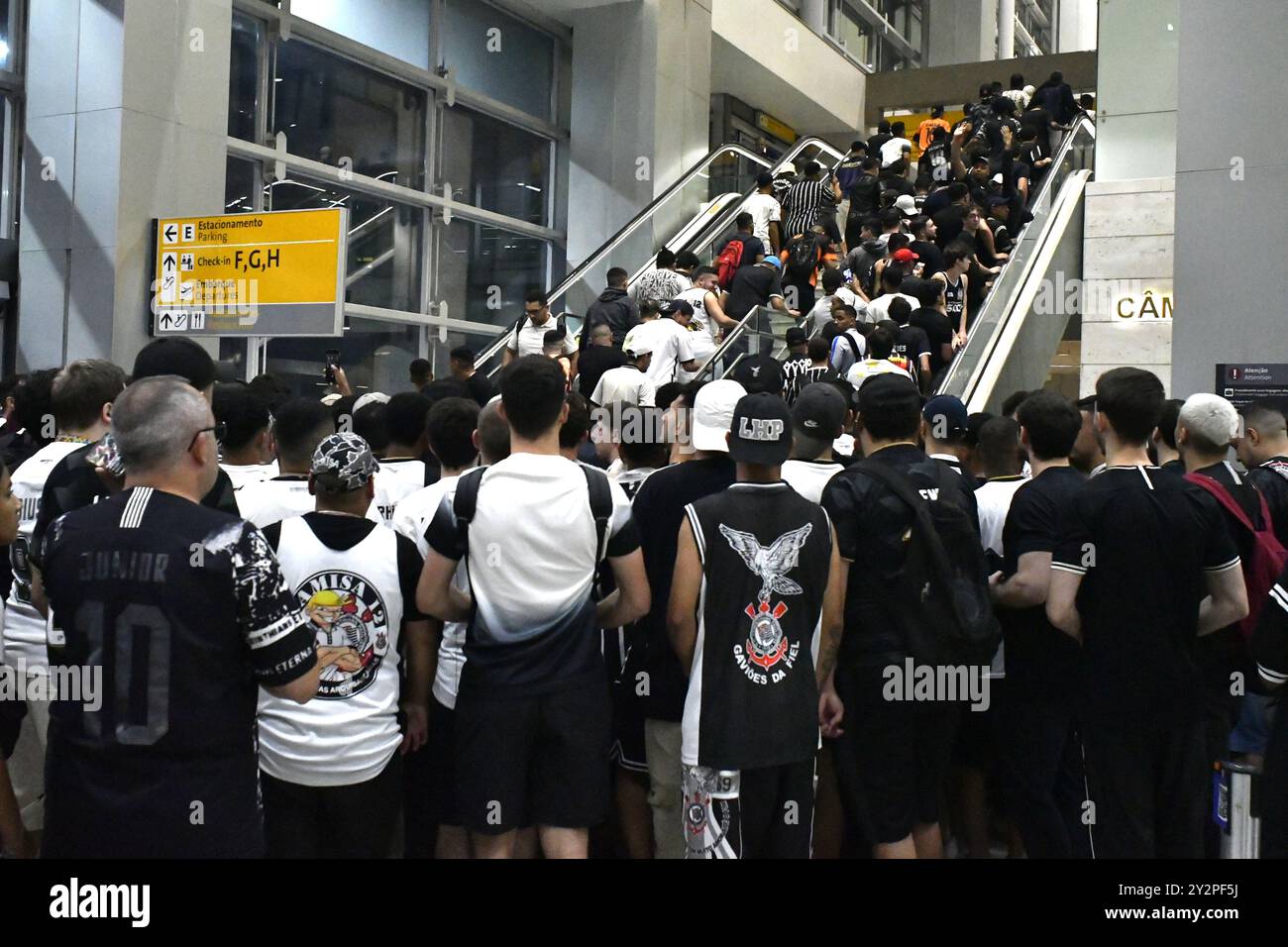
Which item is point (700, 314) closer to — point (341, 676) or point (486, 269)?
point (486, 269)

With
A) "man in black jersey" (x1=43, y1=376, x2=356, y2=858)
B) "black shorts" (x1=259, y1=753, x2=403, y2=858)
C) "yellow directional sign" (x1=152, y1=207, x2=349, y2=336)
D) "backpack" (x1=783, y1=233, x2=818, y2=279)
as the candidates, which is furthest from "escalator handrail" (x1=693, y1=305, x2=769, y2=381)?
"man in black jersey" (x1=43, y1=376, x2=356, y2=858)

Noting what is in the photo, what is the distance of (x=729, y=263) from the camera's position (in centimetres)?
1293

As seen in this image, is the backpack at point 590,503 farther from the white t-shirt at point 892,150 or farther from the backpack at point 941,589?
the white t-shirt at point 892,150

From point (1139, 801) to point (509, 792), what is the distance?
200 centimetres

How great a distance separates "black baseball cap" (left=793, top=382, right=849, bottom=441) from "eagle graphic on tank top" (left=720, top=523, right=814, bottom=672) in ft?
2.78

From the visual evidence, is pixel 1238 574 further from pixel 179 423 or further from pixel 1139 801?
pixel 179 423

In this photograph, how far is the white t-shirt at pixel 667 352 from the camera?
10.1m

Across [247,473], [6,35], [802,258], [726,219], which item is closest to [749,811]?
[247,473]

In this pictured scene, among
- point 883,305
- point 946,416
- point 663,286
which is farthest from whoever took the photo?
point 663,286

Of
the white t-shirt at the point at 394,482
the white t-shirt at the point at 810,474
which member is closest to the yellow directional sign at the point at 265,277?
the white t-shirt at the point at 394,482

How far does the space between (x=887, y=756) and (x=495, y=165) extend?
14504mm

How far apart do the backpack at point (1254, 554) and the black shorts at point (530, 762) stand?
87.7 inches

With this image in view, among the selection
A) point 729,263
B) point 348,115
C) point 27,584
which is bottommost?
point 27,584

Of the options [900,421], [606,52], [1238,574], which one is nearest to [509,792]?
[900,421]
